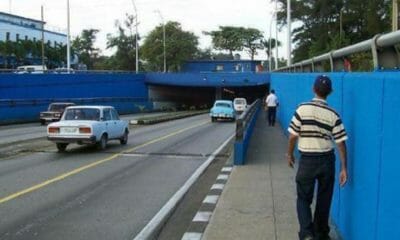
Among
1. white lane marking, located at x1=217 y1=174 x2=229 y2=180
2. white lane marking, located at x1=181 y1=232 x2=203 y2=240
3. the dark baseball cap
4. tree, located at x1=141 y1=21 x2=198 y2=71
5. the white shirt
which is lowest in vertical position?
white lane marking, located at x1=217 y1=174 x2=229 y2=180

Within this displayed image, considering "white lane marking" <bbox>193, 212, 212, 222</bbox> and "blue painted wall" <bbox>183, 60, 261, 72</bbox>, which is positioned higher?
"blue painted wall" <bbox>183, 60, 261, 72</bbox>

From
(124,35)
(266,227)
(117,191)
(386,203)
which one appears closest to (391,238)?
(386,203)

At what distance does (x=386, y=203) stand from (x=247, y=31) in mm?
145651

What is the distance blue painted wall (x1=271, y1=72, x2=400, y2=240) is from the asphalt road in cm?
327

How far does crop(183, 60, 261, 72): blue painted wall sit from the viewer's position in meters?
115

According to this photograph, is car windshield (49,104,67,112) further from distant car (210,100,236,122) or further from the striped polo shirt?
the striped polo shirt

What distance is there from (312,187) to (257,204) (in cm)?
317

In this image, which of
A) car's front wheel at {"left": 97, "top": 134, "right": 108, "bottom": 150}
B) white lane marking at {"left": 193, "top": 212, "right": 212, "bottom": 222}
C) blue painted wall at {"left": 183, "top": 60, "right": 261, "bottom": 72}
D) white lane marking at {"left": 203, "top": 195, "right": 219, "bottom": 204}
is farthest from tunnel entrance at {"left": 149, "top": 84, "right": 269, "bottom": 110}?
white lane marking at {"left": 193, "top": 212, "right": 212, "bottom": 222}

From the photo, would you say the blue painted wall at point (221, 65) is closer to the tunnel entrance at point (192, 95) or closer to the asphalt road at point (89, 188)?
the tunnel entrance at point (192, 95)

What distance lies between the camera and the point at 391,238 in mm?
4883

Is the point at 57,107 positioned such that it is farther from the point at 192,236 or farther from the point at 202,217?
the point at 192,236

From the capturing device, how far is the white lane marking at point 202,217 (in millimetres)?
9041

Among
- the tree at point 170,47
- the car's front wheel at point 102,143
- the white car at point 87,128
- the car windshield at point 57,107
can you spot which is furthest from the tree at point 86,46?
the car's front wheel at point 102,143

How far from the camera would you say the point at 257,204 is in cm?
1004
